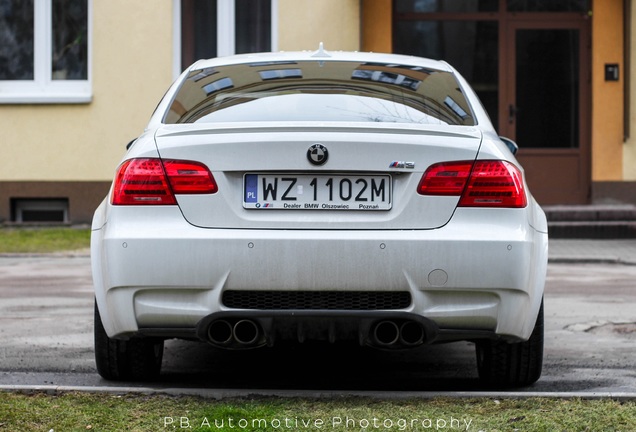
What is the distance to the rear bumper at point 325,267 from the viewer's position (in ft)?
16.7

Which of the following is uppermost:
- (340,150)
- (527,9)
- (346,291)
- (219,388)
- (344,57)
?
(527,9)

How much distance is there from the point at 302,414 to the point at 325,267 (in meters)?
0.58

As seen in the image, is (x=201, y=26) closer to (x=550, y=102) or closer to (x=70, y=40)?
(x=70, y=40)

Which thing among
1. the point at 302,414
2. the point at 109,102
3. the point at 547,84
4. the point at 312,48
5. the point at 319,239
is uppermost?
the point at 312,48

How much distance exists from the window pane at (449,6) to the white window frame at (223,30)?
1703mm

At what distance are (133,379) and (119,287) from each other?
0.70m

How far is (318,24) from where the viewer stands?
56.7ft

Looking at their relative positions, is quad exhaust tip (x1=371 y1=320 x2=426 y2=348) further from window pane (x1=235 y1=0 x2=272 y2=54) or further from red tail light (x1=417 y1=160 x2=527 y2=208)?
window pane (x1=235 y1=0 x2=272 y2=54)

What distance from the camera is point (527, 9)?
17.5 metres

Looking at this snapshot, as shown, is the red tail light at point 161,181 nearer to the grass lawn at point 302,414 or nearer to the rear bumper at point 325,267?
the rear bumper at point 325,267

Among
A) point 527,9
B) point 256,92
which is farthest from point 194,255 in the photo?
point 527,9

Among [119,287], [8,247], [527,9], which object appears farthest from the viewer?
[527,9]

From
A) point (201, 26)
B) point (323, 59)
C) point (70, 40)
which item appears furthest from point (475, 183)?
point (70, 40)

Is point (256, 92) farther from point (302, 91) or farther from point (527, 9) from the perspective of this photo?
point (527, 9)
